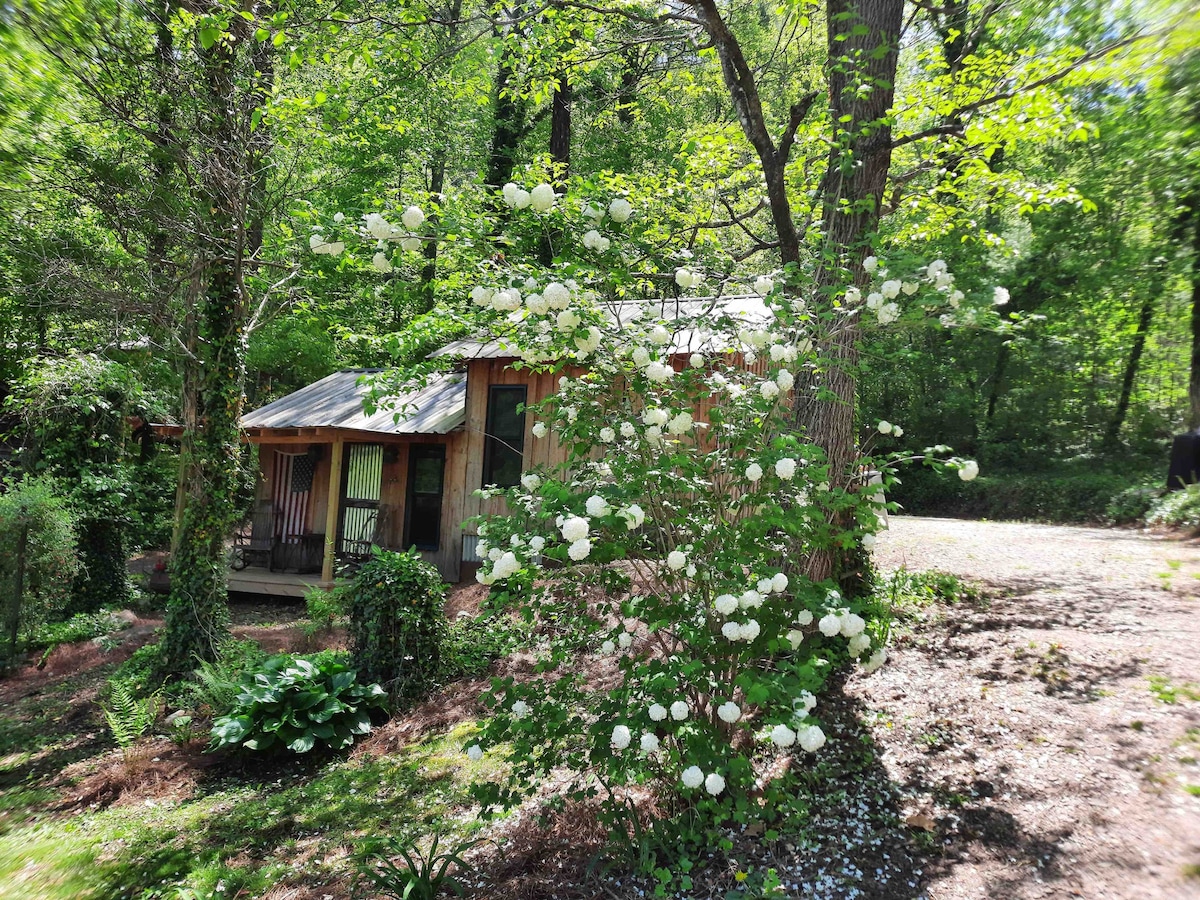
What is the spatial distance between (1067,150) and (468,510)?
15.3 metres

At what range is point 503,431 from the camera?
35.2ft

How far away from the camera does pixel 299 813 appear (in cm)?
457

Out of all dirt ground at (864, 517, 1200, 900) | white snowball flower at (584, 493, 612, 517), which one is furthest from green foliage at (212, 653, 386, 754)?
dirt ground at (864, 517, 1200, 900)

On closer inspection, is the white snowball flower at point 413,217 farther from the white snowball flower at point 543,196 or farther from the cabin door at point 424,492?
the cabin door at point 424,492

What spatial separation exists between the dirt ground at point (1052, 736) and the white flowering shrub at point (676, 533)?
0.89m

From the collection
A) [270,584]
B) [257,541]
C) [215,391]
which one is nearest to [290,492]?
[257,541]

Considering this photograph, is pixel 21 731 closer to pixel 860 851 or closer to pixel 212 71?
pixel 212 71

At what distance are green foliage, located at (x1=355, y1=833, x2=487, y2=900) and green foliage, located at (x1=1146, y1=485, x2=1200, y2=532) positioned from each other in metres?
11.2

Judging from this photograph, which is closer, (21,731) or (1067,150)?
(21,731)

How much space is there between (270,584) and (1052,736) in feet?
35.3

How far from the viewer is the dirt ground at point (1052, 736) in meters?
2.88

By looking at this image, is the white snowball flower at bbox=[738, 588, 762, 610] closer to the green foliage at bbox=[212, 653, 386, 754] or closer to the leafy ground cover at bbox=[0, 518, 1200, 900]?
the leafy ground cover at bbox=[0, 518, 1200, 900]

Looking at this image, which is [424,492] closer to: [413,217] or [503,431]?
[503,431]

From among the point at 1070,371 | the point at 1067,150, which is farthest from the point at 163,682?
the point at 1070,371
